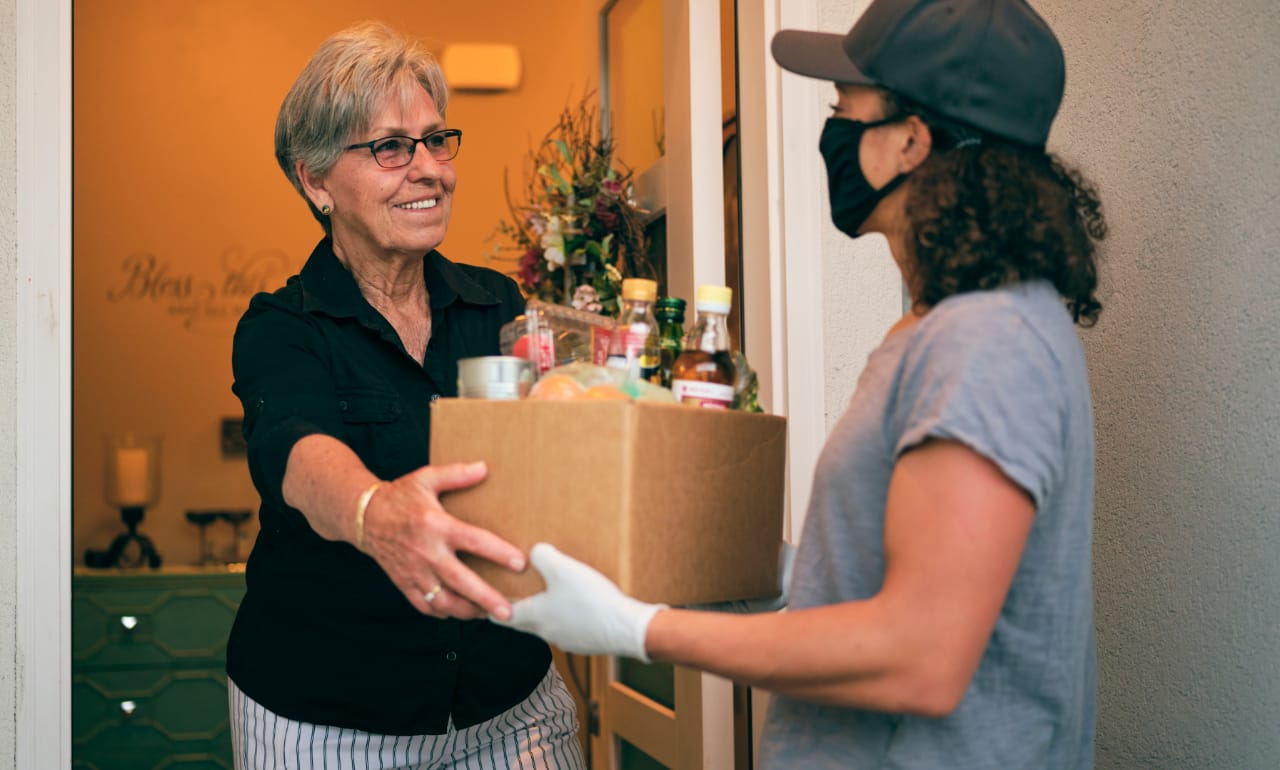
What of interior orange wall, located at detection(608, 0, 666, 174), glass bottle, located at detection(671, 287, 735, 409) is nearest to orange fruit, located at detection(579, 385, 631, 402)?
glass bottle, located at detection(671, 287, 735, 409)

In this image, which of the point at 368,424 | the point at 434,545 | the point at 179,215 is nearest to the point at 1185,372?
the point at 434,545

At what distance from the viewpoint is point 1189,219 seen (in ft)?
4.42

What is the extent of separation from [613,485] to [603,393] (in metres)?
0.10

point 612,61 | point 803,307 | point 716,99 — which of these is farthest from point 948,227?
point 612,61

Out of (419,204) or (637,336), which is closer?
(637,336)

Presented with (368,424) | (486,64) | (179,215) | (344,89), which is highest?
(486,64)

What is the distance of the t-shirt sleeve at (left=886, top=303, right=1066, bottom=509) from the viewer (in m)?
0.89

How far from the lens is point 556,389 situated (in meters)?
1.09

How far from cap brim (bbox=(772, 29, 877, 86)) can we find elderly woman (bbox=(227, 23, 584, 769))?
589 millimetres

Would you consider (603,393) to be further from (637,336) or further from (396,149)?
(396,149)

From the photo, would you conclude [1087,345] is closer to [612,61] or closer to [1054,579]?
[1054,579]

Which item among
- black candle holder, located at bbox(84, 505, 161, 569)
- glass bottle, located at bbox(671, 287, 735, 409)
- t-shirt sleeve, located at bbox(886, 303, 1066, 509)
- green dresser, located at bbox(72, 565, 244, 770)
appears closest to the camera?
t-shirt sleeve, located at bbox(886, 303, 1066, 509)

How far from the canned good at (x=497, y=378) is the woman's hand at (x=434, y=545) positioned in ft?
0.25

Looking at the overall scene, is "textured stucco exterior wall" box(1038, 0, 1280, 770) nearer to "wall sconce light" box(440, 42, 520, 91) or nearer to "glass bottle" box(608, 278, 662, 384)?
"glass bottle" box(608, 278, 662, 384)
